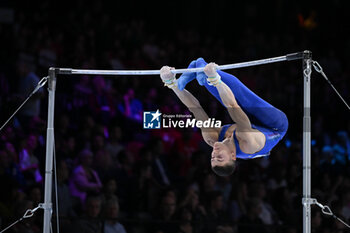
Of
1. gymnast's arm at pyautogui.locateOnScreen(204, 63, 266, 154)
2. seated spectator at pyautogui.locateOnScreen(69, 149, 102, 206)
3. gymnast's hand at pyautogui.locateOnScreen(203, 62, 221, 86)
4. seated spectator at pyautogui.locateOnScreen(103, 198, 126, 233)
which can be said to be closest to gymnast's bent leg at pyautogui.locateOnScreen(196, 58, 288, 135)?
gymnast's arm at pyautogui.locateOnScreen(204, 63, 266, 154)

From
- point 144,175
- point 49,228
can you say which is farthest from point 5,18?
point 49,228

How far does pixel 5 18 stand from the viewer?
9.91 meters

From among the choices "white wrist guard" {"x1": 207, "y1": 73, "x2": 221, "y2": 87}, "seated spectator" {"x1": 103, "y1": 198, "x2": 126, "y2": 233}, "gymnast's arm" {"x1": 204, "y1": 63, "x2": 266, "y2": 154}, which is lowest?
"seated spectator" {"x1": 103, "y1": 198, "x2": 126, "y2": 233}

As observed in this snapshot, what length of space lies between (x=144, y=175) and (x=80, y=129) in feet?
3.46

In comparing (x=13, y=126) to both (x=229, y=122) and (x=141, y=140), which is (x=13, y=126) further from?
(x=229, y=122)

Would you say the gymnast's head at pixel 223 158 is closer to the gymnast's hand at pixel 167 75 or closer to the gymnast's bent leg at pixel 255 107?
the gymnast's bent leg at pixel 255 107

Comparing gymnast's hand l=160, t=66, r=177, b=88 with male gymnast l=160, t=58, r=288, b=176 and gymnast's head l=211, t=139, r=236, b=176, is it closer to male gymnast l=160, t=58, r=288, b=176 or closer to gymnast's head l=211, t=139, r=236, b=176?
male gymnast l=160, t=58, r=288, b=176

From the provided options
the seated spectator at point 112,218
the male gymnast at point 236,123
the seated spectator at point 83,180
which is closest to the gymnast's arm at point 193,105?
the male gymnast at point 236,123

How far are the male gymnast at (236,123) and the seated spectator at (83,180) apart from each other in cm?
211

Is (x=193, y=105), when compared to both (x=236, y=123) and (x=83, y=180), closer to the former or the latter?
(x=236, y=123)

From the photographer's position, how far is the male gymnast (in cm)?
545

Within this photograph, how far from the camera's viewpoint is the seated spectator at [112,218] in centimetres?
705

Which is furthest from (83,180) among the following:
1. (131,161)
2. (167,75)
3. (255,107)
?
(255,107)

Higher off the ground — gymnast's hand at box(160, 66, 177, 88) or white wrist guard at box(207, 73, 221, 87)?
gymnast's hand at box(160, 66, 177, 88)
